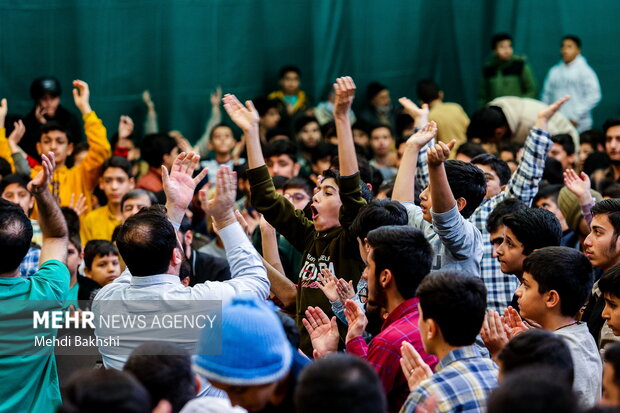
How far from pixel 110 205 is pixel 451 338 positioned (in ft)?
13.6

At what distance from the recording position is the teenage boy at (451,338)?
8.85ft

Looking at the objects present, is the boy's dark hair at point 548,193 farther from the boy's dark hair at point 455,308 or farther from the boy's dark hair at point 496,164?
the boy's dark hair at point 455,308

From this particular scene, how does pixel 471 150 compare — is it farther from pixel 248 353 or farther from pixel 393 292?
pixel 248 353

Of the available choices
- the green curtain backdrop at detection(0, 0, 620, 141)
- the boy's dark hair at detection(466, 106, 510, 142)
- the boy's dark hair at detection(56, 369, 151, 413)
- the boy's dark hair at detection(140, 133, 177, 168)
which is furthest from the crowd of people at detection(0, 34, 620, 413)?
the green curtain backdrop at detection(0, 0, 620, 141)

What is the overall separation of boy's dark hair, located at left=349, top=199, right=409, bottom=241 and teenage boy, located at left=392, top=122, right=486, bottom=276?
0.14 metres

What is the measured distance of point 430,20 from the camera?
34.3 ft

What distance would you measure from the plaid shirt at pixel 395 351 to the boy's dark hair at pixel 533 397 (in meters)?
0.98

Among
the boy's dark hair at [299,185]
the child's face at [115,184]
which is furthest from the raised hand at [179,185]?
the child's face at [115,184]

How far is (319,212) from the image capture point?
4.49m

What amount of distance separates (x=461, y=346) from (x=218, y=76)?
22.5 ft

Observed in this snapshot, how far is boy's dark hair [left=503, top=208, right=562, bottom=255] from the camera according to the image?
13.4 feet

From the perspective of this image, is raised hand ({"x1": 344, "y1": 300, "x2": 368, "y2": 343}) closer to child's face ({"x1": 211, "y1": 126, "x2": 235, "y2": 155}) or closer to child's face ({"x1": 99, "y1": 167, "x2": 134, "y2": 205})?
child's face ({"x1": 99, "y1": 167, "x2": 134, "y2": 205})

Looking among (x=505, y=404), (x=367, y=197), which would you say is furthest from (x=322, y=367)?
(x=367, y=197)

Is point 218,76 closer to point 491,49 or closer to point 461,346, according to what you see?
point 491,49
